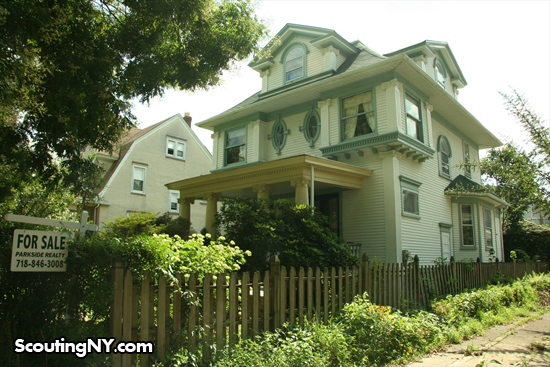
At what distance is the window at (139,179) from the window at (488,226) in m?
17.9

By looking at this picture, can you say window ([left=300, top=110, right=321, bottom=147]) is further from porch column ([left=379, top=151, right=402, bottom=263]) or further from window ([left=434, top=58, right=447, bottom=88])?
window ([left=434, top=58, right=447, bottom=88])

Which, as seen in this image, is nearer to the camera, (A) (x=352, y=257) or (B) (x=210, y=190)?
(A) (x=352, y=257)

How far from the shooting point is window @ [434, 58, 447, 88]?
57.1ft

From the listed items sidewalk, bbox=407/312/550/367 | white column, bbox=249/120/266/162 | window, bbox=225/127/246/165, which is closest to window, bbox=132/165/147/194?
window, bbox=225/127/246/165

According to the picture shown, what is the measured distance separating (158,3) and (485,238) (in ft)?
53.8

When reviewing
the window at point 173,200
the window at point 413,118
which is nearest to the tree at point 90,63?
the window at point 413,118

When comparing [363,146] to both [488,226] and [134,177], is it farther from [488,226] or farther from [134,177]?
[134,177]

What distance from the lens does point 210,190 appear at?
14.9 m

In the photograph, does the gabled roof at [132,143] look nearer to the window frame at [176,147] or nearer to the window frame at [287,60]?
the window frame at [176,147]

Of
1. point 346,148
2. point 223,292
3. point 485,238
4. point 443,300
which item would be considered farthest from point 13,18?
point 485,238

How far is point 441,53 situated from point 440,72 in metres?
0.79

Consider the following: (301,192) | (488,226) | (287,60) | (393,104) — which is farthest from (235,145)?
(488,226)

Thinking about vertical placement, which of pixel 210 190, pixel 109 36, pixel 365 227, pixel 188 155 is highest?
pixel 188 155

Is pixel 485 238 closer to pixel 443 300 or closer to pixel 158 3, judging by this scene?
pixel 443 300
